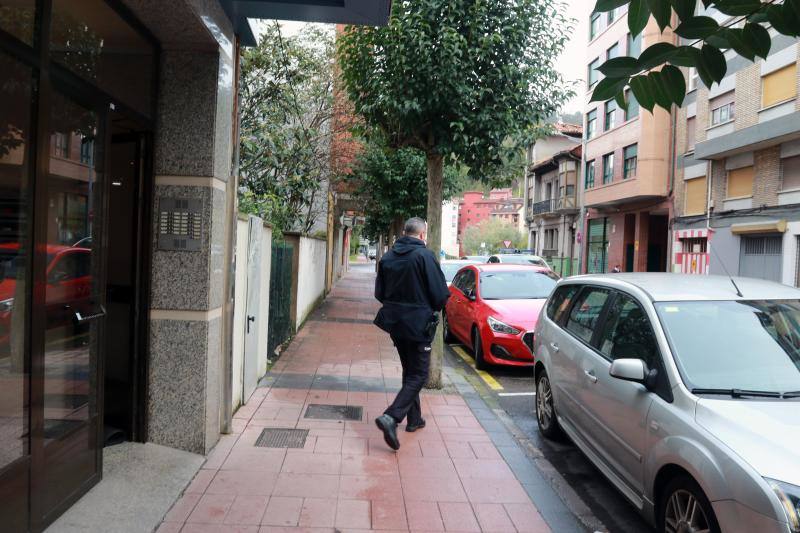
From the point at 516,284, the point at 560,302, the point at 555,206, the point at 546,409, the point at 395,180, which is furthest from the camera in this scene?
the point at 555,206

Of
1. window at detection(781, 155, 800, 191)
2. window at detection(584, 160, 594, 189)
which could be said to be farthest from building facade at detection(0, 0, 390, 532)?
window at detection(584, 160, 594, 189)

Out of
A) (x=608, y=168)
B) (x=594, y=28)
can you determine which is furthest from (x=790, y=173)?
(x=594, y=28)

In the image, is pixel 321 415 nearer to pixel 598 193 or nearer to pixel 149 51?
pixel 149 51

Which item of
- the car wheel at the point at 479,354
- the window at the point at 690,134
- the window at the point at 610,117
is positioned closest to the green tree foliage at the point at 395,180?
the car wheel at the point at 479,354

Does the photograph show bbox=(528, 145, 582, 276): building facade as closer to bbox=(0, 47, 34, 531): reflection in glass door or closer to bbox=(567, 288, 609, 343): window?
bbox=(567, 288, 609, 343): window

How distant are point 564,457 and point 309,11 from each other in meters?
4.27

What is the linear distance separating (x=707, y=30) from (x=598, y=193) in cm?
3541

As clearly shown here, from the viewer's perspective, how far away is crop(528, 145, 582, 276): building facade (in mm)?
43031

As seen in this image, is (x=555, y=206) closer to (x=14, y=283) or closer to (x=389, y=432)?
(x=389, y=432)

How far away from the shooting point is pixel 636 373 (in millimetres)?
3633

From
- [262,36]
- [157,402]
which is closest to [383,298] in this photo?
[157,402]

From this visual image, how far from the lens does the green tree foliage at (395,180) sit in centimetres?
1920

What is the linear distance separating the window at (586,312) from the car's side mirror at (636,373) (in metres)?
1.10

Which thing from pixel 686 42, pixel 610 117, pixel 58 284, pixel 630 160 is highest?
pixel 610 117
